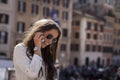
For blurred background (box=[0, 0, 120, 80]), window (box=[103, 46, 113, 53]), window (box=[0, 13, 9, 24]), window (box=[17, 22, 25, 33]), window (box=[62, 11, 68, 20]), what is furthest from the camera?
window (box=[103, 46, 113, 53])

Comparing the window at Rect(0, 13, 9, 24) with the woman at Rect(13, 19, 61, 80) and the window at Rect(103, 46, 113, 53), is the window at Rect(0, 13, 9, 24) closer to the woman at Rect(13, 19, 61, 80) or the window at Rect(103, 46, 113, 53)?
the window at Rect(103, 46, 113, 53)

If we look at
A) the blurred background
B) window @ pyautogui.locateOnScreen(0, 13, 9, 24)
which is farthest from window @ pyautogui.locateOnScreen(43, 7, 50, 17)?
window @ pyautogui.locateOnScreen(0, 13, 9, 24)

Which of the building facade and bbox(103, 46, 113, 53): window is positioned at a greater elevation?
the building facade

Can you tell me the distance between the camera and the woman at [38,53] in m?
2.57

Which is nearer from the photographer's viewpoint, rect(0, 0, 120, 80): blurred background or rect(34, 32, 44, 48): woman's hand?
rect(34, 32, 44, 48): woman's hand

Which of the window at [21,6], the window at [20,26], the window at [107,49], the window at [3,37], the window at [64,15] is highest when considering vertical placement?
the window at [21,6]

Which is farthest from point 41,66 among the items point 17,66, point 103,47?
point 103,47

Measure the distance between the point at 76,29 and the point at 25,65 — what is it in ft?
172

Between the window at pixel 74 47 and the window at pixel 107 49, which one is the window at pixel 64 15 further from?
the window at pixel 107 49

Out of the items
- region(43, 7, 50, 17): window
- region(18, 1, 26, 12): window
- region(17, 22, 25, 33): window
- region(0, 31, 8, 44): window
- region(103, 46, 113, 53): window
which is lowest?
region(103, 46, 113, 53): window

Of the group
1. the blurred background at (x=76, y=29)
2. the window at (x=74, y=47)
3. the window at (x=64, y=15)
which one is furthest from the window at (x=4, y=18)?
the window at (x=74, y=47)

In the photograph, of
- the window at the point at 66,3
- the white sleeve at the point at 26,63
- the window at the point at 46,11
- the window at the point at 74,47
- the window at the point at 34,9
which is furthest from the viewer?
the window at the point at 74,47

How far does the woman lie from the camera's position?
8.44 feet

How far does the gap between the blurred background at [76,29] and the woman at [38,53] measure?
26.4 metres
